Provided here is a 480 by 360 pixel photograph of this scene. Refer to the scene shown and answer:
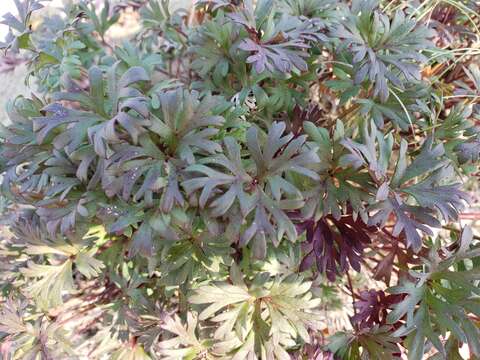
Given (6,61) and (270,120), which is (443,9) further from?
(6,61)

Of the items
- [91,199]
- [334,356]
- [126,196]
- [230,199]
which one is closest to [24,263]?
[91,199]

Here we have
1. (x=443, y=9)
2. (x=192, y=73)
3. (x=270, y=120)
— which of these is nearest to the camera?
(x=270, y=120)

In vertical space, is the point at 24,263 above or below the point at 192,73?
below

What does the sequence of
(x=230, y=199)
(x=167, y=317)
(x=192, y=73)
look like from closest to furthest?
(x=230, y=199), (x=167, y=317), (x=192, y=73)

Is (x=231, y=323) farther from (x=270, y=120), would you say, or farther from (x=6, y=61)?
(x=6, y=61)

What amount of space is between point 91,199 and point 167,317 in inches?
14.8

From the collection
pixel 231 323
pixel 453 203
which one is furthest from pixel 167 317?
pixel 453 203

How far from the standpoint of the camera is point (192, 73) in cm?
188

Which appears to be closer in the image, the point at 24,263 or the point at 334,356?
the point at 334,356

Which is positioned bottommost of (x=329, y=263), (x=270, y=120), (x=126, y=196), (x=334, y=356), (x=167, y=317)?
(x=334, y=356)

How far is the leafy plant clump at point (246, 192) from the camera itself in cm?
94

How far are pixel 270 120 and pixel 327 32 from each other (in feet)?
0.96

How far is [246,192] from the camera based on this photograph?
38.2 inches

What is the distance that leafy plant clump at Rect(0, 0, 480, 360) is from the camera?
0.94m
